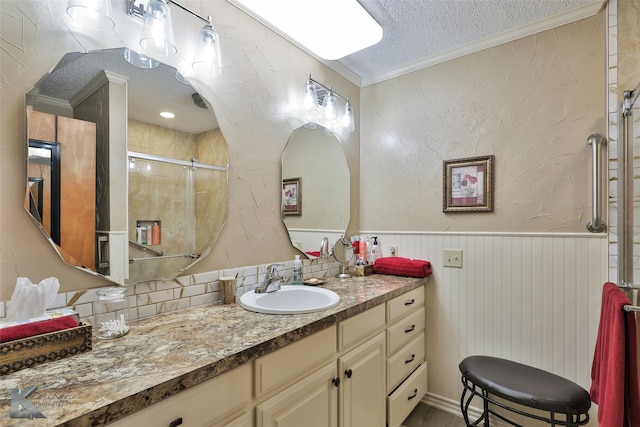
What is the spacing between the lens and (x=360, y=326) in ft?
4.59

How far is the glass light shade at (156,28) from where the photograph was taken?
1133mm

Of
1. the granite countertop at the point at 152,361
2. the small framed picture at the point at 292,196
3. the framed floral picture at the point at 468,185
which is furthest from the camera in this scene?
the framed floral picture at the point at 468,185

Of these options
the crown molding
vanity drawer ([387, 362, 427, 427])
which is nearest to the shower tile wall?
vanity drawer ([387, 362, 427, 427])

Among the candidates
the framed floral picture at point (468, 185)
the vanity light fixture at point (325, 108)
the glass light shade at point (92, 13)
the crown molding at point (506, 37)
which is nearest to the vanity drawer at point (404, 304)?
the framed floral picture at point (468, 185)

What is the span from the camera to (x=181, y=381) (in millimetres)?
729

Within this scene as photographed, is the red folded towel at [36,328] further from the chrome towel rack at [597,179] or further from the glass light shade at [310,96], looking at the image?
the chrome towel rack at [597,179]

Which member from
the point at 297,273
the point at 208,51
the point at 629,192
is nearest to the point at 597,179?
the point at 629,192

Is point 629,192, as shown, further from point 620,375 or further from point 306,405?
point 306,405

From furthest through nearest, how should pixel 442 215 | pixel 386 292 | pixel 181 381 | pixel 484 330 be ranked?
pixel 442 215
pixel 484 330
pixel 386 292
pixel 181 381

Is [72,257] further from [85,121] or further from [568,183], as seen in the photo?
[568,183]

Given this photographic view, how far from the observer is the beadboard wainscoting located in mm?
1624

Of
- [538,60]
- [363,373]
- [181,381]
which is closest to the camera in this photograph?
[181,381]

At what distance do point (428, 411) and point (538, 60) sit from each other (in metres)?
2.23

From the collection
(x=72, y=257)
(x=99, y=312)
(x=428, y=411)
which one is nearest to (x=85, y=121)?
(x=72, y=257)
